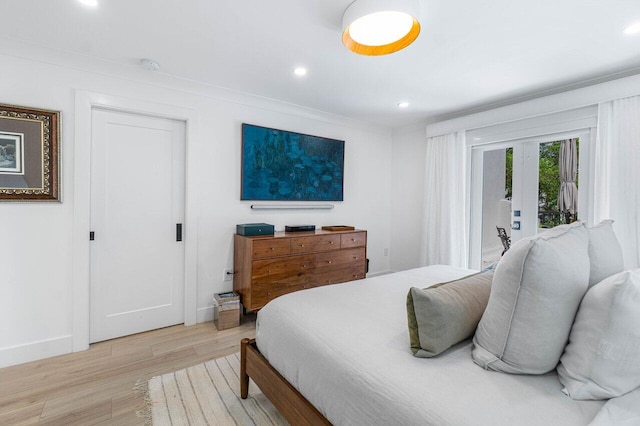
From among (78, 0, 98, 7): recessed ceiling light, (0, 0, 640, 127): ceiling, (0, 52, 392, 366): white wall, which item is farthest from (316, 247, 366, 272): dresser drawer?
(78, 0, 98, 7): recessed ceiling light

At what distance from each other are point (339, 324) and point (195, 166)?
7.49ft

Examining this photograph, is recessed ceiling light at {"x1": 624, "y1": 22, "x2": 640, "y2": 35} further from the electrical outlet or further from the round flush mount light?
the electrical outlet

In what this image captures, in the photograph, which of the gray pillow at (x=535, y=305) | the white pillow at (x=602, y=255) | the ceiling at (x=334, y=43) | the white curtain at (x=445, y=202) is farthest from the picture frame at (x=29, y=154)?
the white curtain at (x=445, y=202)

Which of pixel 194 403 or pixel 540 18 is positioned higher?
pixel 540 18

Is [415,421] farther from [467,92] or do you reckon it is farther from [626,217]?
[467,92]

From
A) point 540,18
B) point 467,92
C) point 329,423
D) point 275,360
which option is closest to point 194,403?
point 275,360

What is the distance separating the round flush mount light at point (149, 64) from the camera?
2439 millimetres

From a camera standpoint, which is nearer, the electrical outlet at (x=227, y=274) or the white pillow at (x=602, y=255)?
the white pillow at (x=602, y=255)

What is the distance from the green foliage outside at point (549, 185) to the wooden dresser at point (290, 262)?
201 centimetres

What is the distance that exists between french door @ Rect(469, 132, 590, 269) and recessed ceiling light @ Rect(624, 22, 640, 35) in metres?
1.08

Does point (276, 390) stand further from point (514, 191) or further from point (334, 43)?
point (514, 191)

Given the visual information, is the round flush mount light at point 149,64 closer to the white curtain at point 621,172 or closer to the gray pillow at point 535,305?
the gray pillow at point 535,305

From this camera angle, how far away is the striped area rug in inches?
67.0

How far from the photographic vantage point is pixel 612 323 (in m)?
0.90
